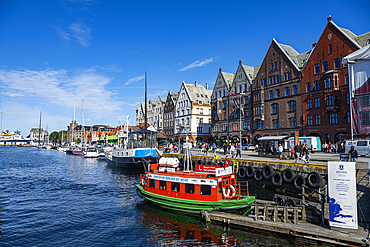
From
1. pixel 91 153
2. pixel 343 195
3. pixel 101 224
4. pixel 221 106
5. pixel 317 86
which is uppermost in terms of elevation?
pixel 317 86

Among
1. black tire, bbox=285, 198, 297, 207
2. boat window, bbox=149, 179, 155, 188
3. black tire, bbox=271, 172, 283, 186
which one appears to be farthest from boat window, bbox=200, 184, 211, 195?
black tire, bbox=271, 172, 283, 186

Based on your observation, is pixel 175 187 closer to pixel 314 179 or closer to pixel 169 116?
pixel 314 179

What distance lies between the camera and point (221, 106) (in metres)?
69.2

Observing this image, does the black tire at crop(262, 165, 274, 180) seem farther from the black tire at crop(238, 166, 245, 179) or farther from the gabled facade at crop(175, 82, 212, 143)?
the gabled facade at crop(175, 82, 212, 143)

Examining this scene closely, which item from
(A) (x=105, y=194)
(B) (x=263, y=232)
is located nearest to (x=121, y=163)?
(A) (x=105, y=194)

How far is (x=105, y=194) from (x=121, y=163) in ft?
63.7

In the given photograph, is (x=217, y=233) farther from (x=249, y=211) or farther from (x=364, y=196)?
(x=364, y=196)

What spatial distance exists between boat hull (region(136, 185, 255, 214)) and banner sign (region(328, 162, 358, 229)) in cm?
521

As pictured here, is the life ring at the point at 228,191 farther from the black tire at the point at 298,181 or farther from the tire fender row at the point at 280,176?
the tire fender row at the point at 280,176

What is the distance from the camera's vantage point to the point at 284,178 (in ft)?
84.8

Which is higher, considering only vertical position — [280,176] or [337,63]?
[337,63]

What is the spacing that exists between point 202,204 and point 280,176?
41.6 ft

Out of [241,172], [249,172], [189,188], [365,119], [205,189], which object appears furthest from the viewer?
[365,119]

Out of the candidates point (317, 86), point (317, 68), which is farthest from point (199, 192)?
point (317, 68)
